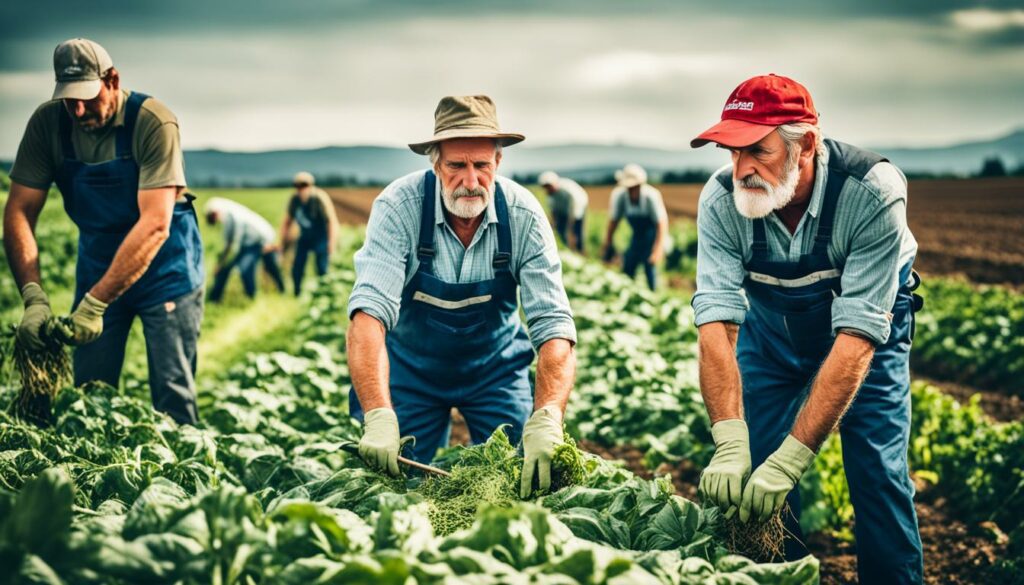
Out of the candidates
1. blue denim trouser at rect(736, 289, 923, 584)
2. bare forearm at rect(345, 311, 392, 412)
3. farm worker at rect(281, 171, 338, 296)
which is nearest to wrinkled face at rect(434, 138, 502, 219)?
bare forearm at rect(345, 311, 392, 412)

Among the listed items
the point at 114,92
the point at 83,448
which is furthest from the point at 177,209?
the point at 83,448

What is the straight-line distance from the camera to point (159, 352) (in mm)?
4641

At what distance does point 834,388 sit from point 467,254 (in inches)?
59.0

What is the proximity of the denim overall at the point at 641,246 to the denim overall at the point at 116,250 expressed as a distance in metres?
6.99

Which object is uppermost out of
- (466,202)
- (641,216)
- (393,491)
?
(466,202)

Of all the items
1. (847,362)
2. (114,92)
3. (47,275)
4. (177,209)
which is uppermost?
(114,92)

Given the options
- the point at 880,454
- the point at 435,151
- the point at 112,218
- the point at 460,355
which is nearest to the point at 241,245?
the point at 112,218

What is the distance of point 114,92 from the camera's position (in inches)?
175

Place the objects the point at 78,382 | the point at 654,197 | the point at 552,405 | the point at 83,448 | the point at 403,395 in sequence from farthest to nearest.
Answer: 1. the point at 654,197
2. the point at 78,382
3. the point at 403,395
4. the point at 83,448
5. the point at 552,405

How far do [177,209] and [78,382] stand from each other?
1.05 m

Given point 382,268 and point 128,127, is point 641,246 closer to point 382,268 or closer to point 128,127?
point 128,127

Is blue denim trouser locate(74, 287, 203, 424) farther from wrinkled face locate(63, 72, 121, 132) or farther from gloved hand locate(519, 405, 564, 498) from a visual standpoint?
gloved hand locate(519, 405, 564, 498)

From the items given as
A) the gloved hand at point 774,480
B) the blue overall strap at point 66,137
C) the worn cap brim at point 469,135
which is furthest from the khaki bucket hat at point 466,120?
the blue overall strap at point 66,137

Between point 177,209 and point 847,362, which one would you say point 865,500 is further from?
point 177,209
